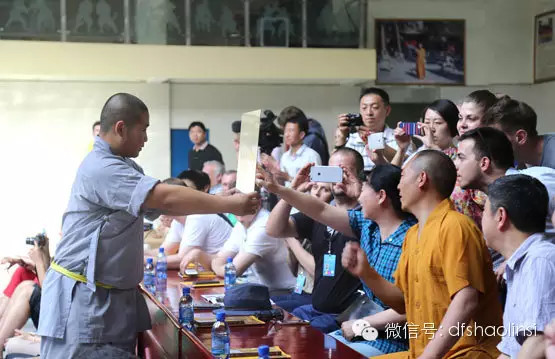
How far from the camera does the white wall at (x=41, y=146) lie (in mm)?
10328

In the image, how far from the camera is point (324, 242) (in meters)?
4.37

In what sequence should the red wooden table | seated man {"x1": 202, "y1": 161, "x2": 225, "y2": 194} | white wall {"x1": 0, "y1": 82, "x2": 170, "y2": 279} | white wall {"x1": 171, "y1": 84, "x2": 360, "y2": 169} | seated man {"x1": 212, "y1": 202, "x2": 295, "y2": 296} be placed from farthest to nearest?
1. white wall {"x1": 171, "y1": 84, "x2": 360, "y2": 169}
2. white wall {"x1": 0, "y1": 82, "x2": 170, "y2": 279}
3. seated man {"x1": 202, "y1": 161, "x2": 225, "y2": 194}
4. seated man {"x1": 212, "y1": 202, "x2": 295, "y2": 296}
5. the red wooden table

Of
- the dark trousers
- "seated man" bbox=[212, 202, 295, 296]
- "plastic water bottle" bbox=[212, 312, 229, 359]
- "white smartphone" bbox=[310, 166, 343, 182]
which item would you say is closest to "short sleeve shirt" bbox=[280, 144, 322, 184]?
"seated man" bbox=[212, 202, 295, 296]

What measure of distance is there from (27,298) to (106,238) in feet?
8.81

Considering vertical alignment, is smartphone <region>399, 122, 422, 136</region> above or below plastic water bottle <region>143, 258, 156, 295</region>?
above

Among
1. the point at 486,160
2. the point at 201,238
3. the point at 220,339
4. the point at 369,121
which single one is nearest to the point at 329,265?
the point at 486,160

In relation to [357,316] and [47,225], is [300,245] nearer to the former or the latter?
[357,316]

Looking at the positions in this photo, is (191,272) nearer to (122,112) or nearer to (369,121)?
(369,121)

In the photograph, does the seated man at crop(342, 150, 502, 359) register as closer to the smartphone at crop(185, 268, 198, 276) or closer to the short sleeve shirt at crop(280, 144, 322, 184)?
the smartphone at crop(185, 268, 198, 276)

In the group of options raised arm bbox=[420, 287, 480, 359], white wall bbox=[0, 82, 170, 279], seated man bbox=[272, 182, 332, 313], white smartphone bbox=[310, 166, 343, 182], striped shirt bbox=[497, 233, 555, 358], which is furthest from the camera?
white wall bbox=[0, 82, 170, 279]

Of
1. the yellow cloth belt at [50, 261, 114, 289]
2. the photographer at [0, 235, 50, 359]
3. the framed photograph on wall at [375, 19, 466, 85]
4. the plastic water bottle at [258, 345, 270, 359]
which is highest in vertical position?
the framed photograph on wall at [375, 19, 466, 85]

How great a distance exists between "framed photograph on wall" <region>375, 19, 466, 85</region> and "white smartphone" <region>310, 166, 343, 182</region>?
24.3 feet

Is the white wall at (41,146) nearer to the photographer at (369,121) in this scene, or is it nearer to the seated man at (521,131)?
the photographer at (369,121)

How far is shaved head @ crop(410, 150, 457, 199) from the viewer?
3.23 m
